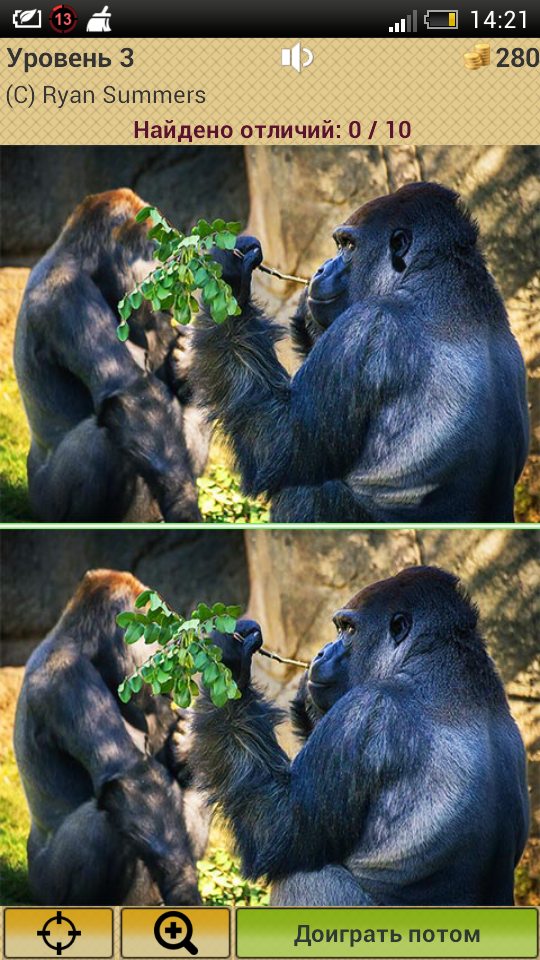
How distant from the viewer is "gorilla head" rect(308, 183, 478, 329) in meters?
1.99

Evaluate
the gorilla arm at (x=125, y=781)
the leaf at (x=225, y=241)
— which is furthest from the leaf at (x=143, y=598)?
the leaf at (x=225, y=241)

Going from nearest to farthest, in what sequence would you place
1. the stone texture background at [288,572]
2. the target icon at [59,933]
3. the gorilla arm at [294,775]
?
1. the gorilla arm at [294,775]
2. the target icon at [59,933]
3. the stone texture background at [288,572]

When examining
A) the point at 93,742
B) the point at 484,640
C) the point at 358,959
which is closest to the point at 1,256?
the point at 93,742

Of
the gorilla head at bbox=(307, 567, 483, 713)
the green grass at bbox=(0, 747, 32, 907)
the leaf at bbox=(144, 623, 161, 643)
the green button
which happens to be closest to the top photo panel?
the gorilla head at bbox=(307, 567, 483, 713)

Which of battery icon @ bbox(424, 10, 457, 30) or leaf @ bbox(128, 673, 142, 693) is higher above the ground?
battery icon @ bbox(424, 10, 457, 30)

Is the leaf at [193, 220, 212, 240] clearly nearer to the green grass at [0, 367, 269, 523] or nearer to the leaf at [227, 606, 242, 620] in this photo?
the green grass at [0, 367, 269, 523]

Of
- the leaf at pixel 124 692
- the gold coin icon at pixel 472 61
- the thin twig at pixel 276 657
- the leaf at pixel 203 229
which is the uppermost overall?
the gold coin icon at pixel 472 61

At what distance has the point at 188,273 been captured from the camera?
6.34 ft

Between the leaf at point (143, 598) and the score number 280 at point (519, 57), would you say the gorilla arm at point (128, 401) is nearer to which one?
the leaf at point (143, 598)

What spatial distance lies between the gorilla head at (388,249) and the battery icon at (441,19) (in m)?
0.22

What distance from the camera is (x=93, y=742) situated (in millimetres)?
2102

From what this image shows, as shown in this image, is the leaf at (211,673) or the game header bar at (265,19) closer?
the leaf at (211,673)

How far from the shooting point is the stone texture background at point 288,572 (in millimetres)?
2062

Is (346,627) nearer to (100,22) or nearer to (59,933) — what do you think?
(59,933)
